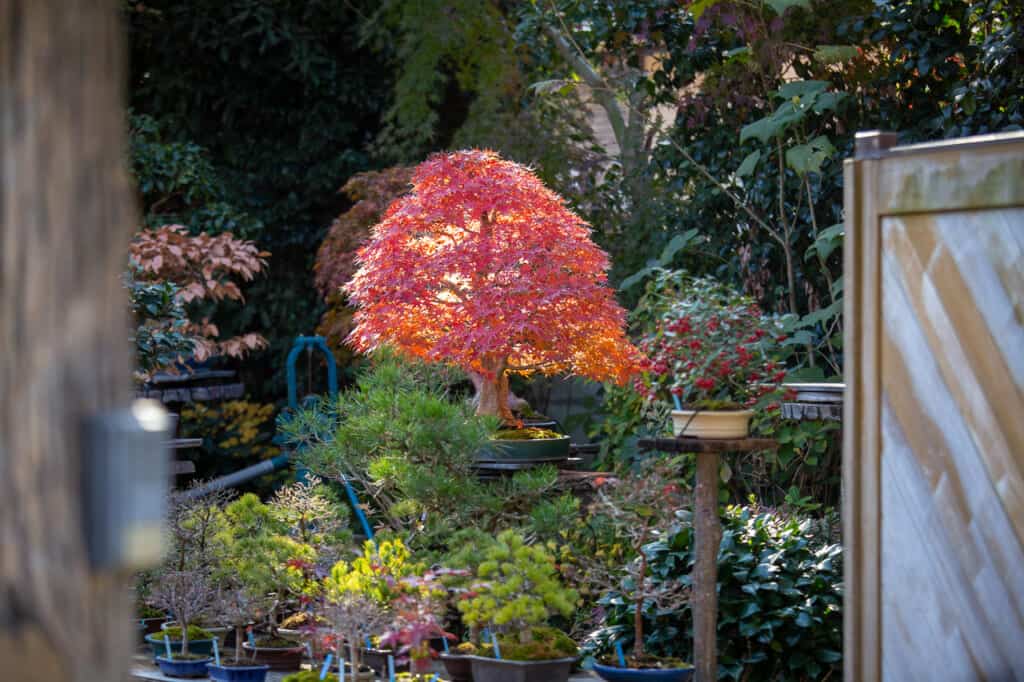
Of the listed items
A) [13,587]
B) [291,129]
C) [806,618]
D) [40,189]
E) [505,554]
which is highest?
[291,129]

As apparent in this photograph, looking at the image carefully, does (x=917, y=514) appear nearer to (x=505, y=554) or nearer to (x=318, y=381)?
(x=505, y=554)

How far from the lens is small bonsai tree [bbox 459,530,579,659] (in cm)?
352

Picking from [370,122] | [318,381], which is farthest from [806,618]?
[370,122]

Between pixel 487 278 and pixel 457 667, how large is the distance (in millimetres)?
1652

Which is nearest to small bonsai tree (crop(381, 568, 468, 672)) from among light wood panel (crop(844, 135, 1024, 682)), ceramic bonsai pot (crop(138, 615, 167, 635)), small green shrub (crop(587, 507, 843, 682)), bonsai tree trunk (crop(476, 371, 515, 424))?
small green shrub (crop(587, 507, 843, 682))

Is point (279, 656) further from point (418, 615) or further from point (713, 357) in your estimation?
point (713, 357)

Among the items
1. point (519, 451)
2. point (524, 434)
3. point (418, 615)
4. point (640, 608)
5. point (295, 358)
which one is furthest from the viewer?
point (295, 358)

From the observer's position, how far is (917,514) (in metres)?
2.93

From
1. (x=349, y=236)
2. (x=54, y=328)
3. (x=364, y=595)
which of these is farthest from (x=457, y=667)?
(x=349, y=236)

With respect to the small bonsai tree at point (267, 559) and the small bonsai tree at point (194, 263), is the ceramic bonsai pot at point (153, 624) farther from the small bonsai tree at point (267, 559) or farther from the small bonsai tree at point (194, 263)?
the small bonsai tree at point (194, 263)

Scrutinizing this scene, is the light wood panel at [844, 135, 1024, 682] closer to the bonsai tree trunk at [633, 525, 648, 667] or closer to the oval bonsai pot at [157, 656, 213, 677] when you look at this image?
the bonsai tree trunk at [633, 525, 648, 667]

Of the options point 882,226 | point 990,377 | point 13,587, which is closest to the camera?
point 13,587

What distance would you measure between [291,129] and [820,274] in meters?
4.81

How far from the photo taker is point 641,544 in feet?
13.4
